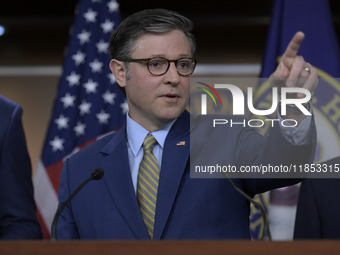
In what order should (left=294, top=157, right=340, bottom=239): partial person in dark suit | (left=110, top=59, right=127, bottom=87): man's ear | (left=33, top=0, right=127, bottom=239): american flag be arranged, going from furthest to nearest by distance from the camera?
(left=33, top=0, right=127, bottom=239): american flag < (left=294, top=157, right=340, bottom=239): partial person in dark suit < (left=110, top=59, right=127, bottom=87): man's ear

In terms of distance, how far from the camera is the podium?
2.84 ft

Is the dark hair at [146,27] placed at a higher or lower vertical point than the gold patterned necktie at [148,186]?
higher

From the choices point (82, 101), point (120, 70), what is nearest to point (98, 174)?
point (120, 70)

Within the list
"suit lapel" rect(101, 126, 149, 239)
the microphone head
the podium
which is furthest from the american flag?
the podium

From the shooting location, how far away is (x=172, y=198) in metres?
1.48

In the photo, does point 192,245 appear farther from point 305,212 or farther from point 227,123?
point 305,212

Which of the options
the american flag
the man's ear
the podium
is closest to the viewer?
the podium

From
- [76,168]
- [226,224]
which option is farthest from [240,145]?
[76,168]

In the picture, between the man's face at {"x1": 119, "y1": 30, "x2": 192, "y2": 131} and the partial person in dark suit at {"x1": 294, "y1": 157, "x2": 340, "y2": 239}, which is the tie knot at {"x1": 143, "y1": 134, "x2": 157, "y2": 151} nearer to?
the man's face at {"x1": 119, "y1": 30, "x2": 192, "y2": 131}

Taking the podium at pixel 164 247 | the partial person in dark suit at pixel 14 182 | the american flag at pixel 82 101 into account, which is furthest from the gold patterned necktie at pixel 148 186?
the american flag at pixel 82 101

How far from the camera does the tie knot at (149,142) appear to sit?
1586mm

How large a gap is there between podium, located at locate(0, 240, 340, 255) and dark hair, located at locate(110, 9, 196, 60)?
85 centimetres

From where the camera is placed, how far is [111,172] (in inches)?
61.4

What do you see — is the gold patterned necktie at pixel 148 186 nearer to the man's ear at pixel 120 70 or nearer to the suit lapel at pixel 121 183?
the suit lapel at pixel 121 183
